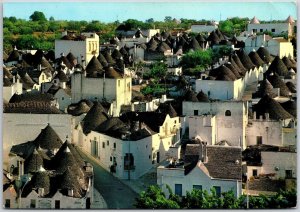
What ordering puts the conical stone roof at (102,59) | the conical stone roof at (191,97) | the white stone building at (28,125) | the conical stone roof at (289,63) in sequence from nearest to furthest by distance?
the white stone building at (28,125), the conical stone roof at (191,97), the conical stone roof at (289,63), the conical stone roof at (102,59)

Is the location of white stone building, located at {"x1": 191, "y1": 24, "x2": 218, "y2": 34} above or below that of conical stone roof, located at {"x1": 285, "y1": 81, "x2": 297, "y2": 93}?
above

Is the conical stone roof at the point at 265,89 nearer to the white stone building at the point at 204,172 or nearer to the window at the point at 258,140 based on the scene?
the window at the point at 258,140

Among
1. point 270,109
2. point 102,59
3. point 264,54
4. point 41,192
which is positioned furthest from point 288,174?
point 102,59

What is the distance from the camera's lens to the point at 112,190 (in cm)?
1020

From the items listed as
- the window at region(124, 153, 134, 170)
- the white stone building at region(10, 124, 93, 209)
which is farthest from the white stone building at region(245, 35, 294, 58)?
the white stone building at region(10, 124, 93, 209)

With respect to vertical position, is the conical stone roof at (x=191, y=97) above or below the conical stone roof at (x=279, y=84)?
below

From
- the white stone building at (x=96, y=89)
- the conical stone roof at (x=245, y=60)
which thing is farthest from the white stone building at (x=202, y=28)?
the white stone building at (x=96, y=89)

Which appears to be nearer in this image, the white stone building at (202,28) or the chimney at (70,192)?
the chimney at (70,192)

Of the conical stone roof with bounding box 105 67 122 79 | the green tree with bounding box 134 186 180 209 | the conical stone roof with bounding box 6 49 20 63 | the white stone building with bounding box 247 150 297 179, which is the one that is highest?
the conical stone roof with bounding box 6 49 20 63

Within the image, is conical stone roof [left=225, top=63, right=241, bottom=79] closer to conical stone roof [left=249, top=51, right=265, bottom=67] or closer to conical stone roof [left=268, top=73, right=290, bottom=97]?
conical stone roof [left=268, top=73, right=290, bottom=97]

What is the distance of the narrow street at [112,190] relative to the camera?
377 inches

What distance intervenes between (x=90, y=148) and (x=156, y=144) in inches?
38.3

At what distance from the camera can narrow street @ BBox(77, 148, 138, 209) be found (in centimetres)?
959

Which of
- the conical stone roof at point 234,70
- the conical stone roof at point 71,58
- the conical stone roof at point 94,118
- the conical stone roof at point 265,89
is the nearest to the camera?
the conical stone roof at point 94,118
